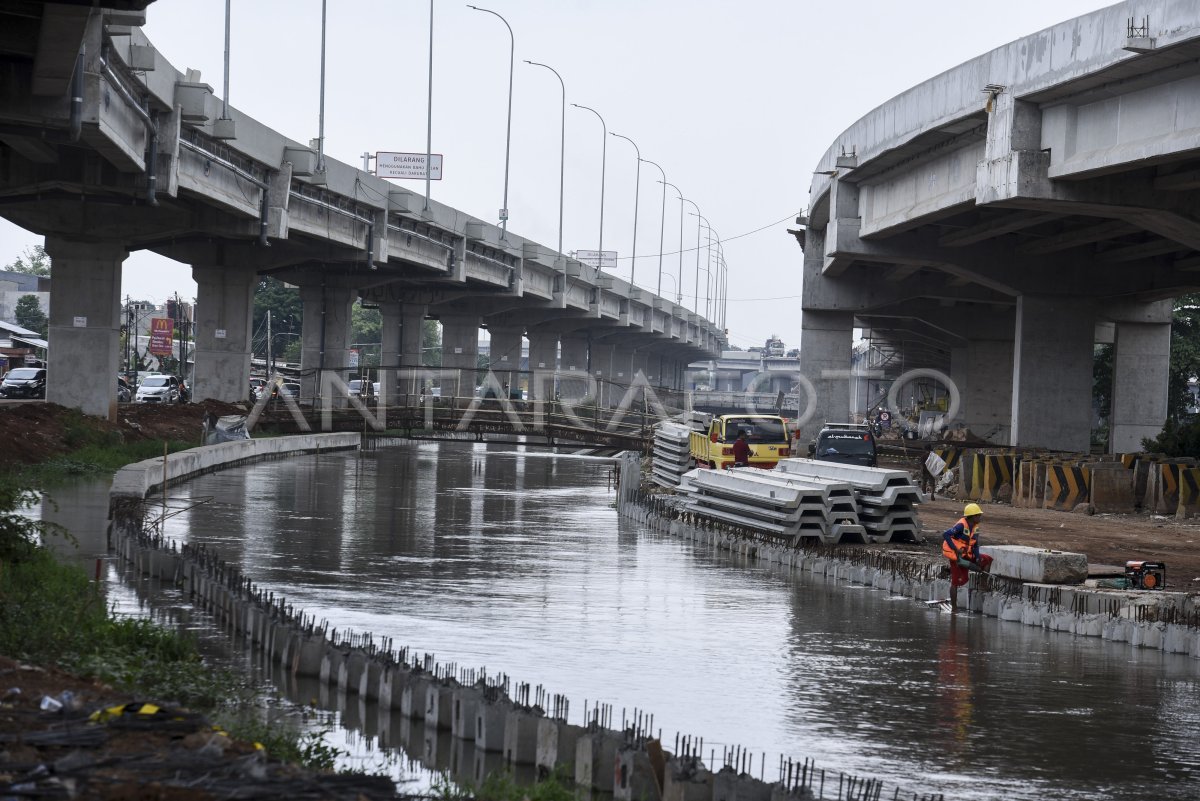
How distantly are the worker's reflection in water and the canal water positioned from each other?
0.04 meters

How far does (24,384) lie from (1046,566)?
2273 inches

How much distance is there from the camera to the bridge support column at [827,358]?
5434cm

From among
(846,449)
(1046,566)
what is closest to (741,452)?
(846,449)

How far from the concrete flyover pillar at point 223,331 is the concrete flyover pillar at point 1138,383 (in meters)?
32.1

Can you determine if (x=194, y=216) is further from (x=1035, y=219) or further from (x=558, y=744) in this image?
(x=558, y=744)

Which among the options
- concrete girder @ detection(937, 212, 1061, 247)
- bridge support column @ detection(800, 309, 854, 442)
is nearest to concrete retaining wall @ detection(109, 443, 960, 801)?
concrete girder @ detection(937, 212, 1061, 247)

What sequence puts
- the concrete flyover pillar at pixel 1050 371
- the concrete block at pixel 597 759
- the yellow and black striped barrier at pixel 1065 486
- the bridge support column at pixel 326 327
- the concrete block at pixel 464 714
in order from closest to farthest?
the concrete block at pixel 597 759
the concrete block at pixel 464 714
the yellow and black striped barrier at pixel 1065 486
the concrete flyover pillar at pixel 1050 371
the bridge support column at pixel 326 327

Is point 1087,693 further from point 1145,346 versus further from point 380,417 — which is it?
point 380,417

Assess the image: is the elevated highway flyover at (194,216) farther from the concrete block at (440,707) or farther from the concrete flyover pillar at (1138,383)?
the concrete flyover pillar at (1138,383)

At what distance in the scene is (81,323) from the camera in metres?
44.9

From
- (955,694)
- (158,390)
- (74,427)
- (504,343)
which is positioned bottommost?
(955,694)

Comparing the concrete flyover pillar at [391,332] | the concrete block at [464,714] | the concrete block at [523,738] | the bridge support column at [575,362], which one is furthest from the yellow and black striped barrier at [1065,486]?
the bridge support column at [575,362]

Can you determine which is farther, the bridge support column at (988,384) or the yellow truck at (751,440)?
the bridge support column at (988,384)

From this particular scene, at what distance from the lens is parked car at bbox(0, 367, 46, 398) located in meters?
67.2
